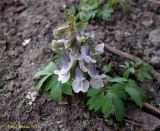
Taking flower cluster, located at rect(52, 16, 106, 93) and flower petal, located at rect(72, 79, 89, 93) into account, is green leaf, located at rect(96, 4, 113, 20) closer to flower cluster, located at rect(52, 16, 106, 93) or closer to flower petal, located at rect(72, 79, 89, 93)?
flower cluster, located at rect(52, 16, 106, 93)

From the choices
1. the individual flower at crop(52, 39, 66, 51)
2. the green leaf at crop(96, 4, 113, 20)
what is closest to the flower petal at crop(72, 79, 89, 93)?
the individual flower at crop(52, 39, 66, 51)

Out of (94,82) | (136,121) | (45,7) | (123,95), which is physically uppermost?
(45,7)

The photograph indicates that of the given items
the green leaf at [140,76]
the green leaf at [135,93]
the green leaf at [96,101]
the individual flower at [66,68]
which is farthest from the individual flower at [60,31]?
the green leaf at [140,76]

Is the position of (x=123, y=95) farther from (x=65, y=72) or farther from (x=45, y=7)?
(x=45, y=7)

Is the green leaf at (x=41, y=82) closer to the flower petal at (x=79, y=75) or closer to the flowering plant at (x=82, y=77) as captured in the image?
the flowering plant at (x=82, y=77)

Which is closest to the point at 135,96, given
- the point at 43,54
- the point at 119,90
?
the point at 119,90

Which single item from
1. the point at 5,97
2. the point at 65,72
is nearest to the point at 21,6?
the point at 5,97
